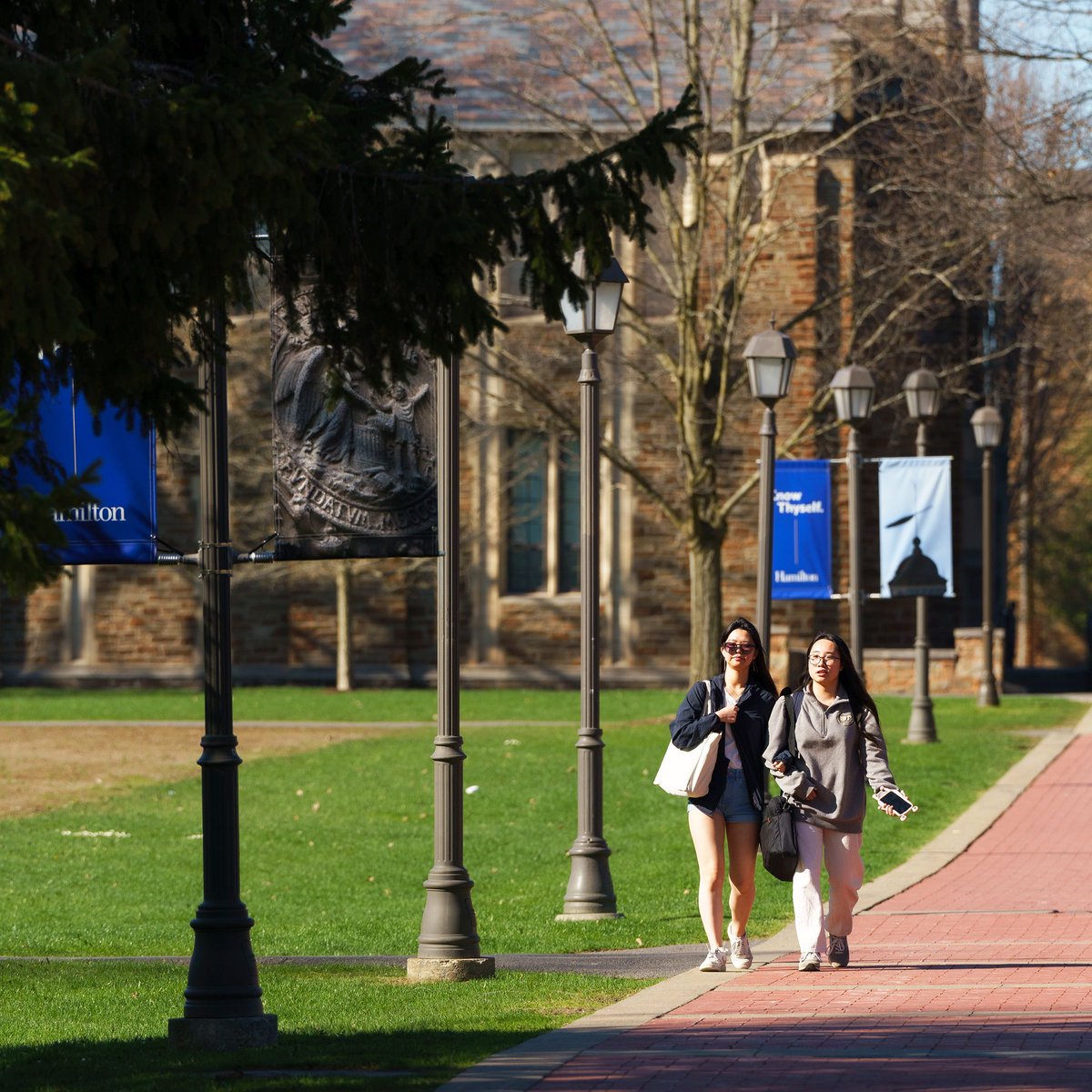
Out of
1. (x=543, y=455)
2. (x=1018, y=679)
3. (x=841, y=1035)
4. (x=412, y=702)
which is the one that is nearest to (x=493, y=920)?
(x=841, y=1035)

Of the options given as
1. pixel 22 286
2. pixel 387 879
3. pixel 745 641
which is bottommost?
pixel 387 879

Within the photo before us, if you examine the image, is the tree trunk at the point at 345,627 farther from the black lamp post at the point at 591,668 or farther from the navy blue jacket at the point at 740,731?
the navy blue jacket at the point at 740,731

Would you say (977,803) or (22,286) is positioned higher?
(22,286)

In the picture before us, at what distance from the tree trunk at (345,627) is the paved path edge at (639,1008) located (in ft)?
66.1

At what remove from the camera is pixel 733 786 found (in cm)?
1021

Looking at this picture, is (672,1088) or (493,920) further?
(493,920)

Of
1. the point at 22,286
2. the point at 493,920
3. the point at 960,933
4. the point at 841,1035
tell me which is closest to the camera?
the point at 22,286

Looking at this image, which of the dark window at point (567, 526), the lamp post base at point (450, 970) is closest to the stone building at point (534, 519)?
the dark window at point (567, 526)

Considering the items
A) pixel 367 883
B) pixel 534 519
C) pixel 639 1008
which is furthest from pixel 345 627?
A: pixel 639 1008

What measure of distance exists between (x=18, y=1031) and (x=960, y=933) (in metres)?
5.38

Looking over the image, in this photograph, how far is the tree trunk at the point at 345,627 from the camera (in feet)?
119

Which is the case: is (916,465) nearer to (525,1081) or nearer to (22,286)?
(525,1081)

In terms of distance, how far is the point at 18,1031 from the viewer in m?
9.45

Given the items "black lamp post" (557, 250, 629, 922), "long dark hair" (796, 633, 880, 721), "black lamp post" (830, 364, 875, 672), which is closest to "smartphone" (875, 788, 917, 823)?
"long dark hair" (796, 633, 880, 721)
